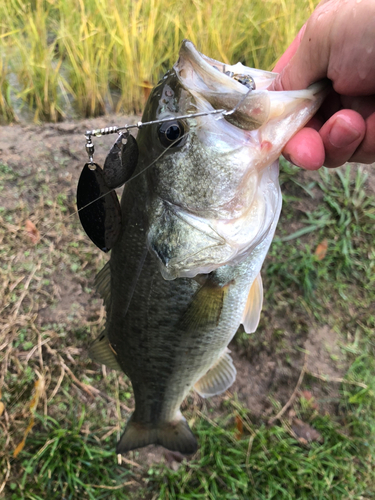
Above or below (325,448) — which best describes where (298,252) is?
above

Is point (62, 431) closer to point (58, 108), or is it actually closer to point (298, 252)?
point (298, 252)

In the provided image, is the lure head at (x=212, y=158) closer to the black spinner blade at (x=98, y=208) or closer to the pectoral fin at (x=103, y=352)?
the black spinner blade at (x=98, y=208)

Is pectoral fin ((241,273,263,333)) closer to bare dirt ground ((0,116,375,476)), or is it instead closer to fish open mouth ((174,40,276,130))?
fish open mouth ((174,40,276,130))

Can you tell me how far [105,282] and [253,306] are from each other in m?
0.64

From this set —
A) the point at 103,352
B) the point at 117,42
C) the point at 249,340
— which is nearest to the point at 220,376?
the point at 103,352

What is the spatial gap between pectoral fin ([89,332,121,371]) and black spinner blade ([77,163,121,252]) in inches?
24.6

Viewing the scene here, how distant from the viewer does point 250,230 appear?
1.11 metres

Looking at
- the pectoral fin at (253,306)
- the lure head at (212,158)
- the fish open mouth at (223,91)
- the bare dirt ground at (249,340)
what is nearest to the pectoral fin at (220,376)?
the pectoral fin at (253,306)

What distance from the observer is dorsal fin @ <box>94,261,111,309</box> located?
4.79ft

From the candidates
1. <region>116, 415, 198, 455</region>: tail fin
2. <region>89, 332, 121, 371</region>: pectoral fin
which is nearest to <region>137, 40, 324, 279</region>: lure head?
<region>89, 332, 121, 371</region>: pectoral fin

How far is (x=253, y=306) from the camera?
1.48 m

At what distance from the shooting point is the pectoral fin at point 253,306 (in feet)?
4.81

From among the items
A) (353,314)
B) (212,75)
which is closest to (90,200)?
(212,75)

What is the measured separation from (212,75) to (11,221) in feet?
7.07
